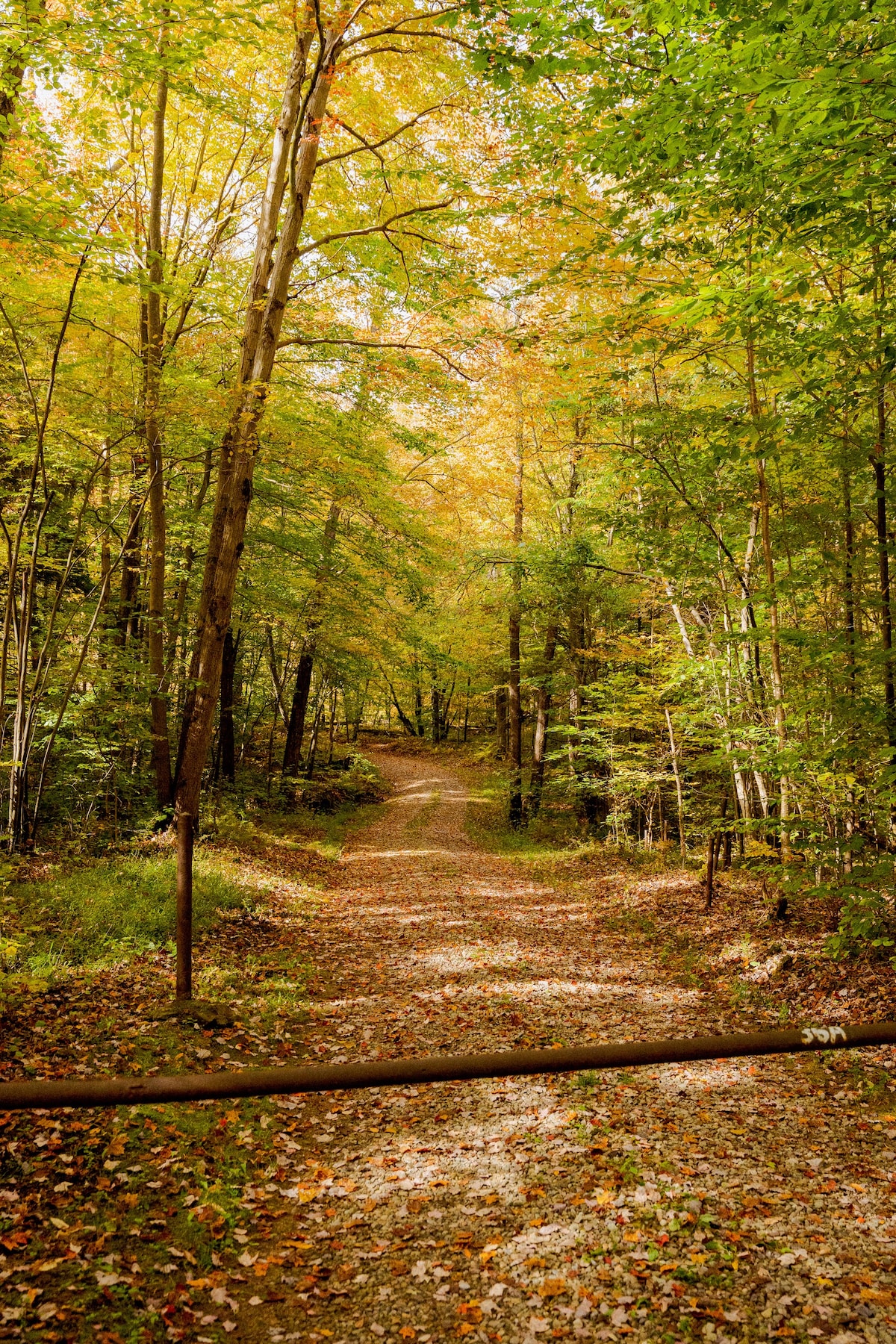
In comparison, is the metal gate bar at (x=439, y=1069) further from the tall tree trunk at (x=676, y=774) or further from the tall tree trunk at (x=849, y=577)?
the tall tree trunk at (x=676, y=774)

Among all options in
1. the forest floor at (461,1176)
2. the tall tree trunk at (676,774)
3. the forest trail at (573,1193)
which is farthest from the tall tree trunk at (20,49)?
the tall tree trunk at (676,774)

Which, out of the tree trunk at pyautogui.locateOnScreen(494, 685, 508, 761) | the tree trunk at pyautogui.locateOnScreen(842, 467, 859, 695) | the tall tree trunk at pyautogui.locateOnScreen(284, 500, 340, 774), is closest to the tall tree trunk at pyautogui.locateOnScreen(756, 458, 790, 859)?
the tree trunk at pyautogui.locateOnScreen(842, 467, 859, 695)

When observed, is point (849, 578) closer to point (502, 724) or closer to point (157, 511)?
point (157, 511)

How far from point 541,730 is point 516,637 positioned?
271 cm

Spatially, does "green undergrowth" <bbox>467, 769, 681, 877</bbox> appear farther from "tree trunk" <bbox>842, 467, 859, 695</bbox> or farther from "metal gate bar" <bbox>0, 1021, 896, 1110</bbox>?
"metal gate bar" <bbox>0, 1021, 896, 1110</bbox>

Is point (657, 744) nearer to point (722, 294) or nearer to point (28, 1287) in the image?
point (722, 294)

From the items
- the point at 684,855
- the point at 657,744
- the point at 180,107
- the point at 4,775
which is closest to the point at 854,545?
the point at 657,744

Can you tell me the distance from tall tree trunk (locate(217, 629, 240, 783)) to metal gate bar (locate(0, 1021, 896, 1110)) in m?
14.1

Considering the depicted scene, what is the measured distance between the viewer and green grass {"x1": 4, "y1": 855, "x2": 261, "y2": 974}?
6715mm

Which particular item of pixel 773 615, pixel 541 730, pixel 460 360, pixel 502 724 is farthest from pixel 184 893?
pixel 502 724

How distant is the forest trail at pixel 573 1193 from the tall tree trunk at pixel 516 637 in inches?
454

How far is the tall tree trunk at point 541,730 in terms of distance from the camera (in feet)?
60.6

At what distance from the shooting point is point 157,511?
10.9m

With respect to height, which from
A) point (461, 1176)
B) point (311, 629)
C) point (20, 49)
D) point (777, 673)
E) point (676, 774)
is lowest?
point (461, 1176)
